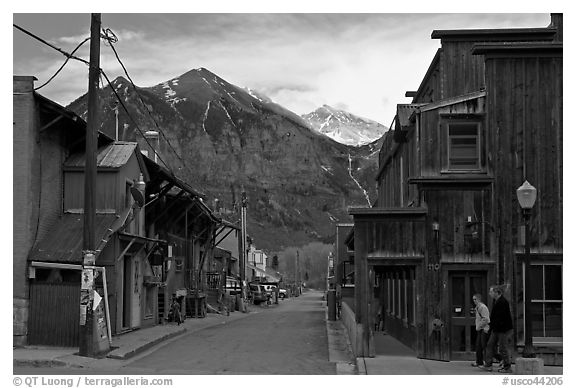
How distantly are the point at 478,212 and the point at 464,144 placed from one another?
1.66 m

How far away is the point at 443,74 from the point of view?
2112cm

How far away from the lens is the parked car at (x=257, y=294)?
69.6 metres

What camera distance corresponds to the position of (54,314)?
2069cm

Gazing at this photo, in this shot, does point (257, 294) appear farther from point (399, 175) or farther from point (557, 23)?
point (557, 23)

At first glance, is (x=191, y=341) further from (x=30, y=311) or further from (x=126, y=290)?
(x=30, y=311)

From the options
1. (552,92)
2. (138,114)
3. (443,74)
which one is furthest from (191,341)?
(138,114)

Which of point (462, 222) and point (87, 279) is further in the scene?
point (87, 279)

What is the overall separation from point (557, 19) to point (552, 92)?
12.7ft

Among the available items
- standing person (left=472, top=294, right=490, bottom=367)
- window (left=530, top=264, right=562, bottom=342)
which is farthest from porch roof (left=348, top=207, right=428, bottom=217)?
window (left=530, top=264, right=562, bottom=342)

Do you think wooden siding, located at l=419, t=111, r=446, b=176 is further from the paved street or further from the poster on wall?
the poster on wall

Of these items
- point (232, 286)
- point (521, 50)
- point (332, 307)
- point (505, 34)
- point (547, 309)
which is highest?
point (505, 34)

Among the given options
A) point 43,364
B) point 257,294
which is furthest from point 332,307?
point 257,294

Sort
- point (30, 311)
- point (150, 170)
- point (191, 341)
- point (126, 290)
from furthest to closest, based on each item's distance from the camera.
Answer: point (150, 170), point (126, 290), point (191, 341), point (30, 311)

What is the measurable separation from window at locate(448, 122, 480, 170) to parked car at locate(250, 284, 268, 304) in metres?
52.1
